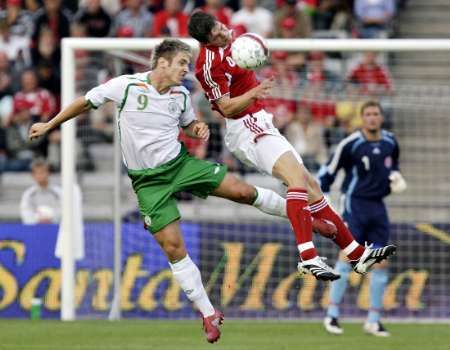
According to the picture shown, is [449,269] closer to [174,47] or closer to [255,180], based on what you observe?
[255,180]

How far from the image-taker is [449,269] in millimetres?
15820

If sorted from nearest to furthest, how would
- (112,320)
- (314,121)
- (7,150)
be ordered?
1. (112,320)
2. (314,121)
3. (7,150)

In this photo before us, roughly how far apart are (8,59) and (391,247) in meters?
10.3

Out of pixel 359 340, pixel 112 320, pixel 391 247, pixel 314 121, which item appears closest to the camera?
pixel 391 247

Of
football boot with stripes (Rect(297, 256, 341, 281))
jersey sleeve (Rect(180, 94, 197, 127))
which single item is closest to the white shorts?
jersey sleeve (Rect(180, 94, 197, 127))

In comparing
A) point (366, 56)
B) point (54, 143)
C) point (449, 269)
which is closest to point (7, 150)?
point (54, 143)

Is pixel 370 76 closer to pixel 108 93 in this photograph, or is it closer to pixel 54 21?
pixel 54 21

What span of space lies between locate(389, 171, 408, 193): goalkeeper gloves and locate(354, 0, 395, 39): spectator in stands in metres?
5.70

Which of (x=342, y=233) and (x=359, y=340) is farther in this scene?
(x=359, y=340)


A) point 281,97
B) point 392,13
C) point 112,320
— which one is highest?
point 392,13

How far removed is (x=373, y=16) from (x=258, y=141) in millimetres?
8276

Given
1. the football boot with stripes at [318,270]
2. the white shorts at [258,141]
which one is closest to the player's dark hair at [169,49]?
the white shorts at [258,141]

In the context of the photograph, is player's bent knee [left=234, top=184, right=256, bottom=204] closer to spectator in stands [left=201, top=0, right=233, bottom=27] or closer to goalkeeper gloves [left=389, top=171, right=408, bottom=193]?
goalkeeper gloves [left=389, top=171, right=408, bottom=193]

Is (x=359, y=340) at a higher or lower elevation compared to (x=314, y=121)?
lower
